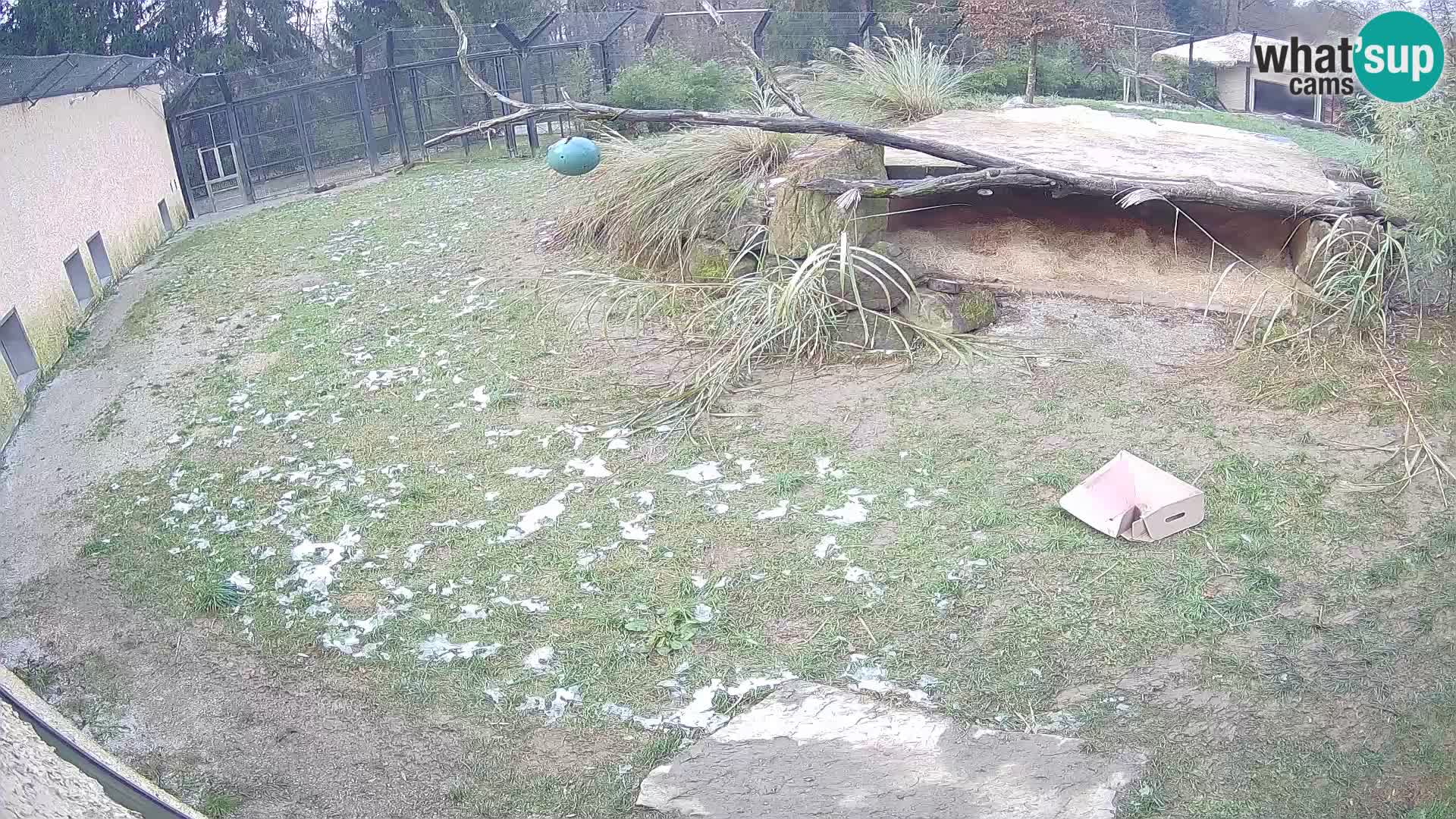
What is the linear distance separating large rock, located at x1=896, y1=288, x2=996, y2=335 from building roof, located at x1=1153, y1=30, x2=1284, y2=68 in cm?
1280

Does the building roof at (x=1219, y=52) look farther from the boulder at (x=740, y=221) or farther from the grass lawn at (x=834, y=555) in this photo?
the grass lawn at (x=834, y=555)

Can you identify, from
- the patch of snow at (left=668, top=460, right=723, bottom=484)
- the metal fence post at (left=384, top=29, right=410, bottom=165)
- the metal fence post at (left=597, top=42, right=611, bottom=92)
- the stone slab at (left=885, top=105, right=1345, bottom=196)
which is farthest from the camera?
the metal fence post at (left=597, top=42, right=611, bottom=92)

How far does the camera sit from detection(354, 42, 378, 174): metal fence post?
12.8m

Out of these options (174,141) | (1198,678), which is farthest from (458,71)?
(1198,678)

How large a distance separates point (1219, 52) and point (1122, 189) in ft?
43.7

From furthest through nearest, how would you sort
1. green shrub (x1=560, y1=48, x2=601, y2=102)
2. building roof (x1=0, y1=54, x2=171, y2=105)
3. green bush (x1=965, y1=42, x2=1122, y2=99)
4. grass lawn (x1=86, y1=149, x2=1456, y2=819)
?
green bush (x1=965, y1=42, x2=1122, y2=99) → green shrub (x1=560, y1=48, x2=601, y2=102) → building roof (x1=0, y1=54, x2=171, y2=105) → grass lawn (x1=86, y1=149, x2=1456, y2=819)

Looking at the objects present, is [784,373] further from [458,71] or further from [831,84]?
[458,71]

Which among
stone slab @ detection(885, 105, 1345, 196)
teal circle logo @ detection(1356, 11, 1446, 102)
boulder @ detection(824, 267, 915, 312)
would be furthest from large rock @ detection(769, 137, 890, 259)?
teal circle logo @ detection(1356, 11, 1446, 102)

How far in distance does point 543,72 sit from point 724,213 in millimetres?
8686

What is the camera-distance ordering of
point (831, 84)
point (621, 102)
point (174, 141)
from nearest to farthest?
point (831, 84)
point (174, 141)
point (621, 102)

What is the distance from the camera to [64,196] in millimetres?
7770

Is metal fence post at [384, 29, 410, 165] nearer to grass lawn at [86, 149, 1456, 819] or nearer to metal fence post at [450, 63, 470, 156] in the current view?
metal fence post at [450, 63, 470, 156]

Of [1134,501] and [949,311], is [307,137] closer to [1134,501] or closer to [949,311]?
[949,311]

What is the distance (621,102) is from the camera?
42.4 feet
